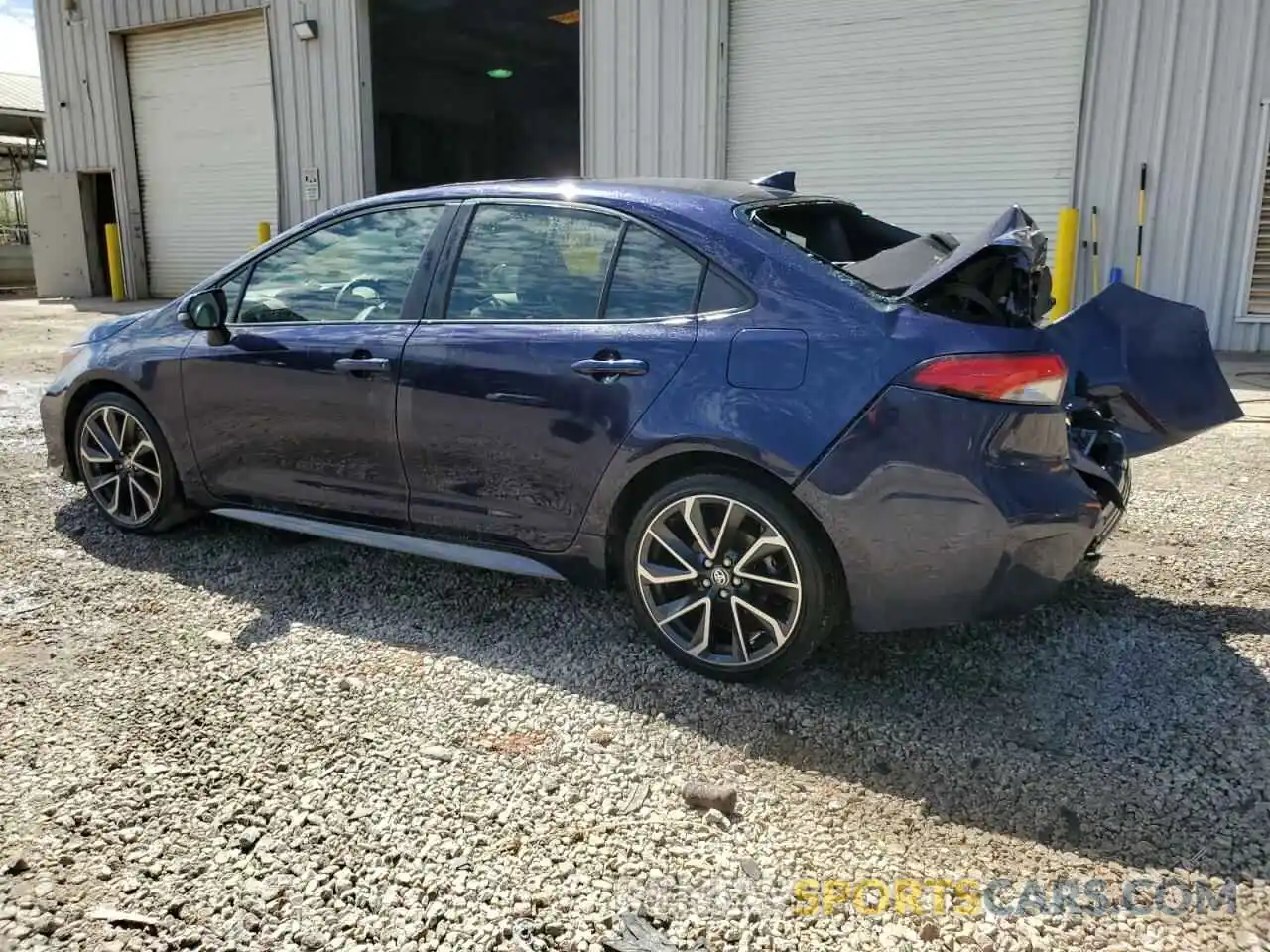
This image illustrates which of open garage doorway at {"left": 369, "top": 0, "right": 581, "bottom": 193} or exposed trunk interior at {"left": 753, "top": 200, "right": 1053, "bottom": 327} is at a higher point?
open garage doorway at {"left": 369, "top": 0, "right": 581, "bottom": 193}

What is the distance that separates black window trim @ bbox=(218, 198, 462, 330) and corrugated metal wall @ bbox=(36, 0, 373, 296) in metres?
11.6

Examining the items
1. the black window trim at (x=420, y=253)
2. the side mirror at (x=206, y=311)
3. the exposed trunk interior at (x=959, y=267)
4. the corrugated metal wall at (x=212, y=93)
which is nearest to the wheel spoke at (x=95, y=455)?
the side mirror at (x=206, y=311)

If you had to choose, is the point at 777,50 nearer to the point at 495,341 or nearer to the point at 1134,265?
the point at 1134,265

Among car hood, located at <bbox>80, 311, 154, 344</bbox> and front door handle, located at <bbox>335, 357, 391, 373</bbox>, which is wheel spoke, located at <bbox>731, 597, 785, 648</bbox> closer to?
front door handle, located at <bbox>335, 357, 391, 373</bbox>

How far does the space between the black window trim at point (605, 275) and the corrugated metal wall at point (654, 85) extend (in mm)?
9060

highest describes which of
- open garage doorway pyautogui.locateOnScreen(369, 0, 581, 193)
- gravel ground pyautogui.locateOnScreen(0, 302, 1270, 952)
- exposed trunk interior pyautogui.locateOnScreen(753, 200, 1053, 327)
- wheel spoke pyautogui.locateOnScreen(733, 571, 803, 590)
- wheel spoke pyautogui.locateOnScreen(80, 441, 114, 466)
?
open garage doorway pyautogui.locateOnScreen(369, 0, 581, 193)

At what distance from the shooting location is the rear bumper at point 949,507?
2826 mm

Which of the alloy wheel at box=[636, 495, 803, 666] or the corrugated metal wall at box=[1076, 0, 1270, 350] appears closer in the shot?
the alloy wheel at box=[636, 495, 803, 666]

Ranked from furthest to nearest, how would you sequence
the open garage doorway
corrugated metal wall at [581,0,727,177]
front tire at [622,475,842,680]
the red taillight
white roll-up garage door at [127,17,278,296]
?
the open garage doorway, white roll-up garage door at [127,17,278,296], corrugated metal wall at [581,0,727,177], front tire at [622,475,842,680], the red taillight

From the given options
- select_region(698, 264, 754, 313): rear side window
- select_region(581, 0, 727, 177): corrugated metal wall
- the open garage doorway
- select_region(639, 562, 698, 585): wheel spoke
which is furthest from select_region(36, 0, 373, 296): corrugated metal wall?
select_region(639, 562, 698, 585): wheel spoke

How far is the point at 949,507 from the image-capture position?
284 cm

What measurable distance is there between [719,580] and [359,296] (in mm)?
1874

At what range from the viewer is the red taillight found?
2.82 metres

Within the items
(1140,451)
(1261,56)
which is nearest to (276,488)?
(1140,451)
